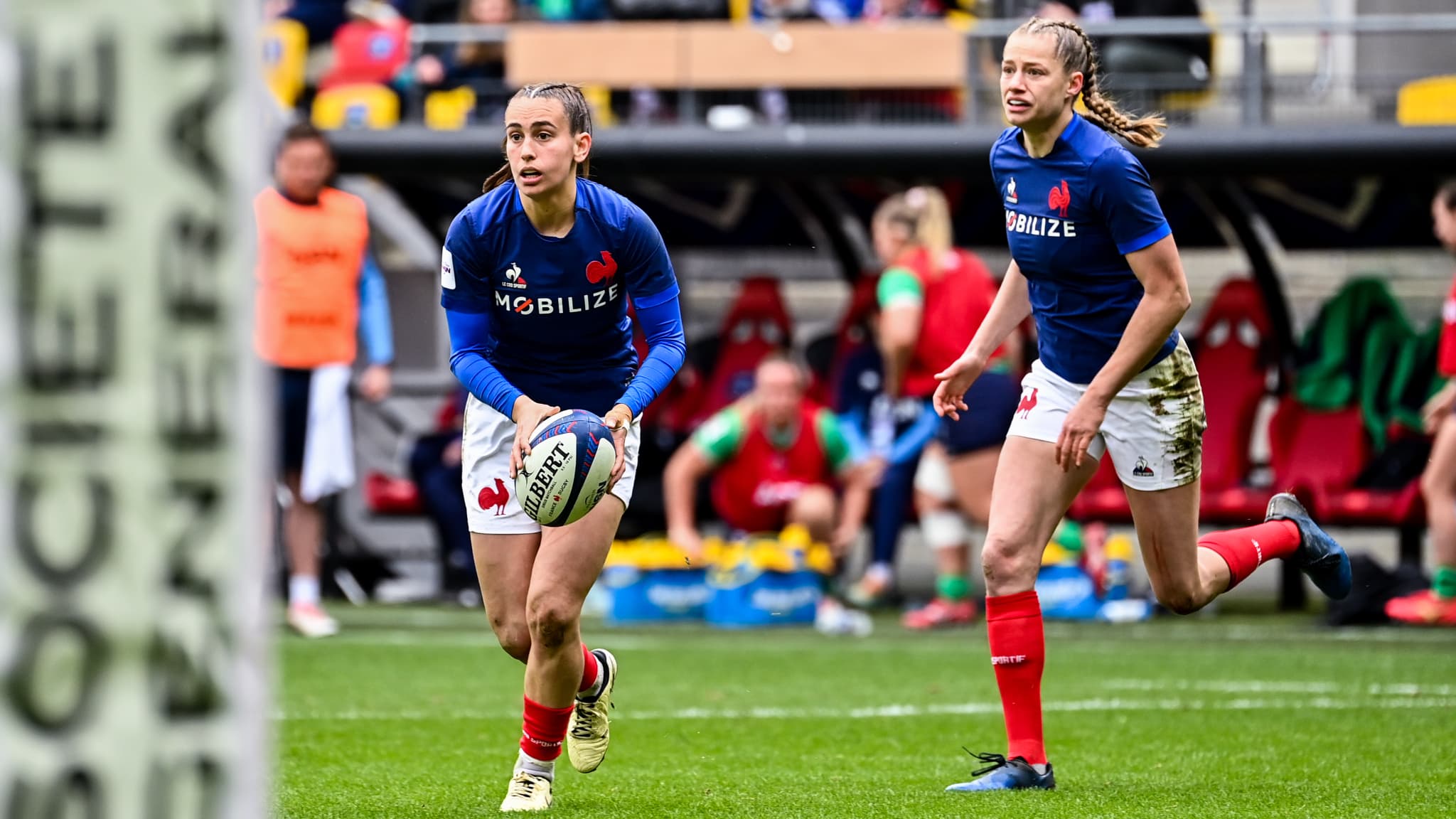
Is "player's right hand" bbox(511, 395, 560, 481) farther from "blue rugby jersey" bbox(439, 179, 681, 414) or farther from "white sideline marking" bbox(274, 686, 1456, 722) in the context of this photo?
"white sideline marking" bbox(274, 686, 1456, 722)

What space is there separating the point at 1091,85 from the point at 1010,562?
1.39 m

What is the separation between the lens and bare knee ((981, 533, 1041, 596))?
592 cm

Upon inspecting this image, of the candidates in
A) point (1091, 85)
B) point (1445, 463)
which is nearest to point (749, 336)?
point (1445, 463)

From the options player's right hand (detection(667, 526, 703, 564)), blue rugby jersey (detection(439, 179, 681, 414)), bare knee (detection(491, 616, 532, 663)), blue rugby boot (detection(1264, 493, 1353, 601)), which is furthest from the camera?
player's right hand (detection(667, 526, 703, 564))

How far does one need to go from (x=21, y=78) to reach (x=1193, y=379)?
14.9ft

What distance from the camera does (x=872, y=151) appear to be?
12508 millimetres

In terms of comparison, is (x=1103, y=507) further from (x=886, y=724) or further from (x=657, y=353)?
(x=657, y=353)

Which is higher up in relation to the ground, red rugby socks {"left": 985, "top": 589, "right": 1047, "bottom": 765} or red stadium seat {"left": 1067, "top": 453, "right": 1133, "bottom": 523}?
red rugby socks {"left": 985, "top": 589, "right": 1047, "bottom": 765}

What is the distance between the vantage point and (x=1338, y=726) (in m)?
7.34

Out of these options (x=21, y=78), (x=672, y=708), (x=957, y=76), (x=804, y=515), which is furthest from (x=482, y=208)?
(x=957, y=76)

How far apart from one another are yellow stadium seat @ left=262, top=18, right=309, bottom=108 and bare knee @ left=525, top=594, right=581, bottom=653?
1006 cm

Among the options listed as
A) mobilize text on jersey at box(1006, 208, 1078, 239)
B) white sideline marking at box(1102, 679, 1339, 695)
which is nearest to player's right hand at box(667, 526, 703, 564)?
white sideline marking at box(1102, 679, 1339, 695)

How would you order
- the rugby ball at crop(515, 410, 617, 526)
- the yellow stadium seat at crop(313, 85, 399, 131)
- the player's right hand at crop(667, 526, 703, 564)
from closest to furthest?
the rugby ball at crop(515, 410, 617, 526)
the player's right hand at crop(667, 526, 703, 564)
the yellow stadium seat at crop(313, 85, 399, 131)

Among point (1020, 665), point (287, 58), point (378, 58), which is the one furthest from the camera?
point (287, 58)
